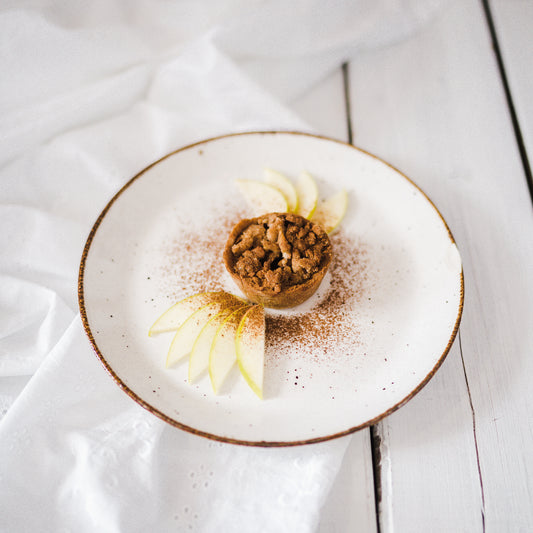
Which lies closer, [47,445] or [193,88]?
[47,445]

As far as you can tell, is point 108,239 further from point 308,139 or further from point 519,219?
point 519,219

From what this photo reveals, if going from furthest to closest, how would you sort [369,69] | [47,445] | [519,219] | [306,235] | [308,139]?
[369,69] → [308,139] → [519,219] → [306,235] → [47,445]

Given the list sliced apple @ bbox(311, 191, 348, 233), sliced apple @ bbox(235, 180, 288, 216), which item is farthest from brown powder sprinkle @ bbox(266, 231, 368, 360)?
sliced apple @ bbox(235, 180, 288, 216)

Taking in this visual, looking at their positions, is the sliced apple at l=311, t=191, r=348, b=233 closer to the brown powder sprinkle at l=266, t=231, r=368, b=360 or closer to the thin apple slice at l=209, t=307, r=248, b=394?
the brown powder sprinkle at l=266, t=231, r=368, b=360

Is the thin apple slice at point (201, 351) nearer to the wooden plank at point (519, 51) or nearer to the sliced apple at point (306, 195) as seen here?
the sliced apple at point (306, 195)

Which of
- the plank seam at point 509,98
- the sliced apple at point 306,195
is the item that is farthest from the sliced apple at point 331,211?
the plank seam at point 509,98

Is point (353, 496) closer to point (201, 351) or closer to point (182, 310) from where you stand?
point (201, 351)

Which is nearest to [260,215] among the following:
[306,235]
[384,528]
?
[306,235]
